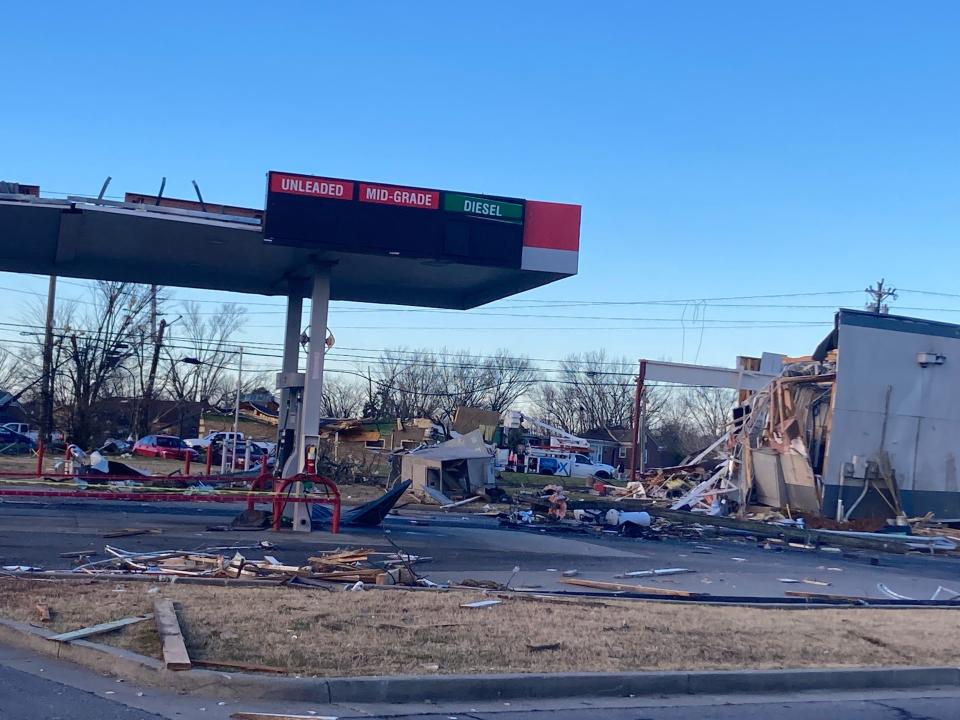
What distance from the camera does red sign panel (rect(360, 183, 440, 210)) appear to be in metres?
18.8

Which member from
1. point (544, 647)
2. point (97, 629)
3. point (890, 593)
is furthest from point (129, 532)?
point (890, 593)

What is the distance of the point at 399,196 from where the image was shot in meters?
18.8

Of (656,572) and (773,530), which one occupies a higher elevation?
(656,572)

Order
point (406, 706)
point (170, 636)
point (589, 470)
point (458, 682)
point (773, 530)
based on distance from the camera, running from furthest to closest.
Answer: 1. point (589, 470)
2. point (773, 530)
3. point (170, 636)
4. point (458, 682)
5. point (406, 706)

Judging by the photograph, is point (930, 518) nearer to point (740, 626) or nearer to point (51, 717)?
point (740, 626)

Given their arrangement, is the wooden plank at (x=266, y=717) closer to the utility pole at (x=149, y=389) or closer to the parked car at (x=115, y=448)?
the parked car at (x=115, y=448)

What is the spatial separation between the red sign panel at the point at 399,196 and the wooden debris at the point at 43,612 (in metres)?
10.6

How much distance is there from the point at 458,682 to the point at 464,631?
5.88 feet

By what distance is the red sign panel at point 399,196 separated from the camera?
18.8 metres

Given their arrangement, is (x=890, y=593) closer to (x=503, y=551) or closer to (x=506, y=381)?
(x=503, y=551)

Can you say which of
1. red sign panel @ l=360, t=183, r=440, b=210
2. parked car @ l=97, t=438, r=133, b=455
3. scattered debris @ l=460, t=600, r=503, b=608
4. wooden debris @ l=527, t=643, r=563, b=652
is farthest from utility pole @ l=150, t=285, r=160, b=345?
wooden debris @ l=527, t=643, r=563, b=652

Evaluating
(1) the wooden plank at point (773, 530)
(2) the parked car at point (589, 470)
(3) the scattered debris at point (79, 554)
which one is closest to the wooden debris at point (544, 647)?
(3) the scattered debris at point (79, 554)

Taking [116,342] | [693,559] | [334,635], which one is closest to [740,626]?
[334,635]

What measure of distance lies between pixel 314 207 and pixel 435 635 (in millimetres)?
10692
